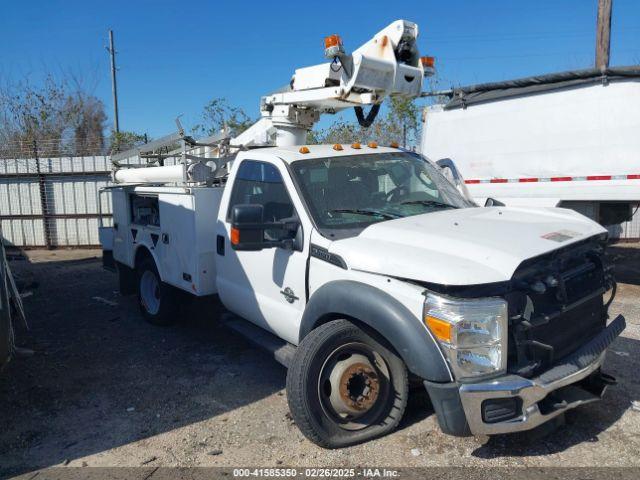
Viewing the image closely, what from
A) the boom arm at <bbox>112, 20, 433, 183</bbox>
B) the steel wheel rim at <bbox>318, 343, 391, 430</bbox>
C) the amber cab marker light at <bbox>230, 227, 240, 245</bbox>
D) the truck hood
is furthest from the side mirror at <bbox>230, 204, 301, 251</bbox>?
the boom arm at <bbox>112, 20, 433, 183</bbox>

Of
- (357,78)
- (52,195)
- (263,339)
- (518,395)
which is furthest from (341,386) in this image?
(52,195)

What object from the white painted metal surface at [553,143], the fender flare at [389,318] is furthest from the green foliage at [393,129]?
the fender flare at [389,318]

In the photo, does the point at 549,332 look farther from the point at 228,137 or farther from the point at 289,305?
the point at 228,137

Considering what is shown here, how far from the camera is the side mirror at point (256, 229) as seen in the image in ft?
12.2

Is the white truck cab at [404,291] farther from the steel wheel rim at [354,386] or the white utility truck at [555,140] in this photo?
the white utility truck at [555,140]

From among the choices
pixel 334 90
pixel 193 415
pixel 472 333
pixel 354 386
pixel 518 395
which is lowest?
pixel 193 415

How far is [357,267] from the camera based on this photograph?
331cm

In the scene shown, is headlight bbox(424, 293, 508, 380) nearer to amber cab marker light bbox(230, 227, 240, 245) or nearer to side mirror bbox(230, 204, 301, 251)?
side mirror bbox(230, 204, 301, 251)

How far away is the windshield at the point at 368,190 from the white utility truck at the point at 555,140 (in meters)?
2.91

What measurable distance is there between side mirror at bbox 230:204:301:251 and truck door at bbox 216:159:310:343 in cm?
8

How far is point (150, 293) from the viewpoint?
21.1 feet

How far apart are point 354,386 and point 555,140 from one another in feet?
19.2

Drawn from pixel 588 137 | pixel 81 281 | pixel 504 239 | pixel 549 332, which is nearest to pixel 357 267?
pixel 504 239

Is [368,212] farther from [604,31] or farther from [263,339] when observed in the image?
[604,31]
